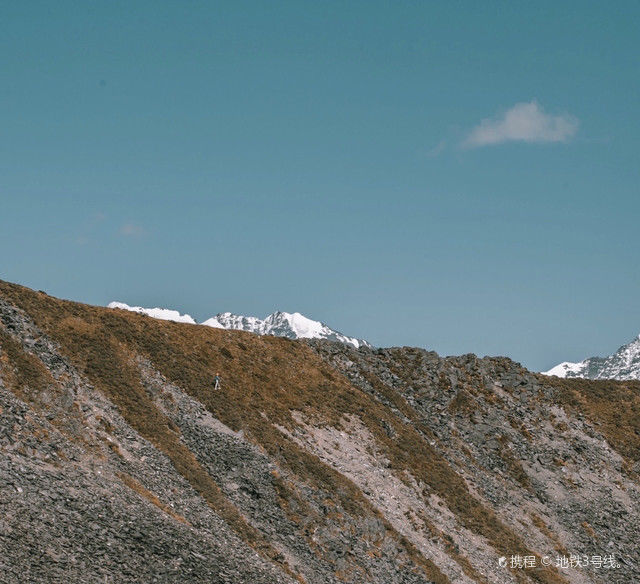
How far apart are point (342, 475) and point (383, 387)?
2409 centimetres

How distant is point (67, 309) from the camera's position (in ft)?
242

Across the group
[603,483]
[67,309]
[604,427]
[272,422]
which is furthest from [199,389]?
[604,427]

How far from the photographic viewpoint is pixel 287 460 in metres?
66.8

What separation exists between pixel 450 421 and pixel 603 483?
16.5 meters

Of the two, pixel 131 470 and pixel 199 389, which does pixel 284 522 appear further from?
pixel 199 389

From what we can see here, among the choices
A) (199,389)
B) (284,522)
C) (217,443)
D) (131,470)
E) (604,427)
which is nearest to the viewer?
(131,470)

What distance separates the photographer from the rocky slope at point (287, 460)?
154 feet

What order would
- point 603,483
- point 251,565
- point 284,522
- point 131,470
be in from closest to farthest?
point 251,565, point 131,470, point 284,522, point 603,483

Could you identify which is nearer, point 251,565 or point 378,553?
point 251,565

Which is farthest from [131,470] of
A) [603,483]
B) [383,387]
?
[603,483]

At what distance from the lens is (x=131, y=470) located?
181 ft

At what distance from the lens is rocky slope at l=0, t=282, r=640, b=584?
4694cm

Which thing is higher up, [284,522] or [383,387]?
[383,387]

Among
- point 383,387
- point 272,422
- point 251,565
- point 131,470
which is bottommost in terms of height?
point 251,565
